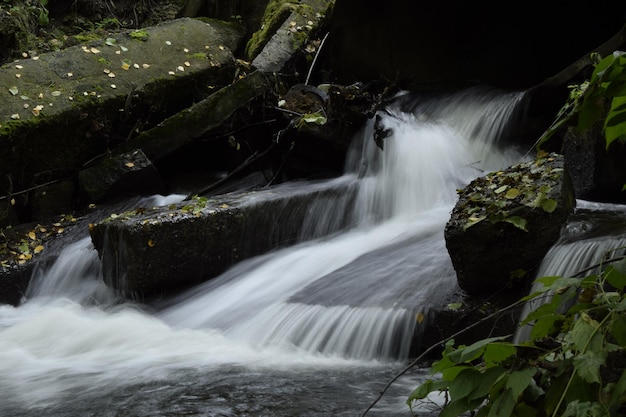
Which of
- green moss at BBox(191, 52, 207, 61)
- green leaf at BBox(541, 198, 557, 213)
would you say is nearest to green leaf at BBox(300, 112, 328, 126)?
green moss at BBox(191, 52, 207, 61)

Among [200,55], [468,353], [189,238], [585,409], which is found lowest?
[189,238]

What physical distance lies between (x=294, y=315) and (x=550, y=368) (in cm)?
321

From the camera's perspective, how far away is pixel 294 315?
4727 millimetres

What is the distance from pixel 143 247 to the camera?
5.79 m

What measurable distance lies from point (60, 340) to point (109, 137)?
3.34m

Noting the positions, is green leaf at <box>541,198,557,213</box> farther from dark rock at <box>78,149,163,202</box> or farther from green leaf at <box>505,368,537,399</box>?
dark rock at <box>78,149,163,202</box>

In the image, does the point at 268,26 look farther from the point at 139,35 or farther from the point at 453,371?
the point at 453,371

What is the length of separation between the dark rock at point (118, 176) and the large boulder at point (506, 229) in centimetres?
435

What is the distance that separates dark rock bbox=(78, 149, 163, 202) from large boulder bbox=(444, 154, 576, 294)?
435cm

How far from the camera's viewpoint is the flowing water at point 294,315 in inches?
139

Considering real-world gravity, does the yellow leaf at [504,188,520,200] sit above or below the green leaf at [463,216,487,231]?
above

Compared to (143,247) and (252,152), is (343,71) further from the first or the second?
(143,247)

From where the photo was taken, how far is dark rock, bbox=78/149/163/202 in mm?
7633

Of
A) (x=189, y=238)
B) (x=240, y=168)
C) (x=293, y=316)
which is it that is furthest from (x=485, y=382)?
(x=240, y=168)
